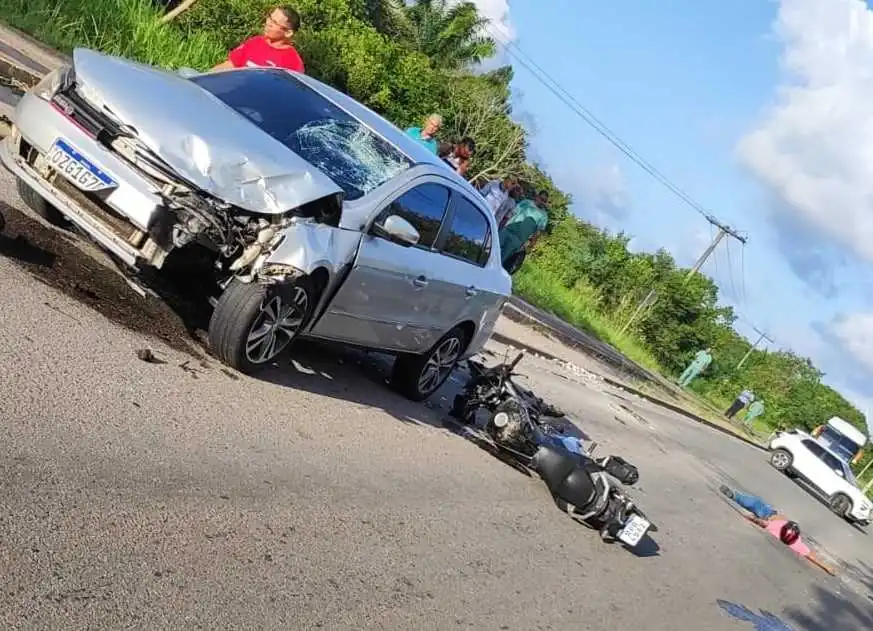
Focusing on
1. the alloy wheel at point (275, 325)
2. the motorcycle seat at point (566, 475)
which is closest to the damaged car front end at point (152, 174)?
the alloy wheel at point (275, 325)

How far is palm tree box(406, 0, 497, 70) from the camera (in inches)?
1411

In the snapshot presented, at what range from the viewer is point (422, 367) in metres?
8.57

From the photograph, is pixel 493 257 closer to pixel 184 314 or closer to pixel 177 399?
pixel 184 314

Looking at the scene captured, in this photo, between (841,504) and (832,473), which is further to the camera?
(832,473)

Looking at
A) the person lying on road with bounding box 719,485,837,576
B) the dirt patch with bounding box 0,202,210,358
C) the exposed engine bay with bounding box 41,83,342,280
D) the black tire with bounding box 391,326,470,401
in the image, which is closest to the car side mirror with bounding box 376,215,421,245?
the exposed engine bay with bounding box 41,83,342,280

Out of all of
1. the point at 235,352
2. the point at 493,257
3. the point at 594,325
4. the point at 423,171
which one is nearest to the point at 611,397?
the point at 493,257

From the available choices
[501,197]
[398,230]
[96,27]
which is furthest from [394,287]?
[96,27]

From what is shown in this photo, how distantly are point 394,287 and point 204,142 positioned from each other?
189cm

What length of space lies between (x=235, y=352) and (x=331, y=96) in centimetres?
251

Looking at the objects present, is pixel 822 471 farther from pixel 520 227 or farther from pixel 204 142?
pixel 204 142

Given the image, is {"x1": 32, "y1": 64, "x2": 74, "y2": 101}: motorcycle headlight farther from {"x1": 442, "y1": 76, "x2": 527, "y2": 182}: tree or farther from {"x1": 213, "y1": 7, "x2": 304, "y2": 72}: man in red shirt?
{"x1": 442, "y1": 76, "x2": 527, "y2": 182}: tree

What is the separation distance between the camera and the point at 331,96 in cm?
768

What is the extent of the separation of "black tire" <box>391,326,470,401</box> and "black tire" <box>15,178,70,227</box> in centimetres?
305

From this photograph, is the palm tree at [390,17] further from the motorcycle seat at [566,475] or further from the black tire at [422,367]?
the motorcycle seat at [566,475]
